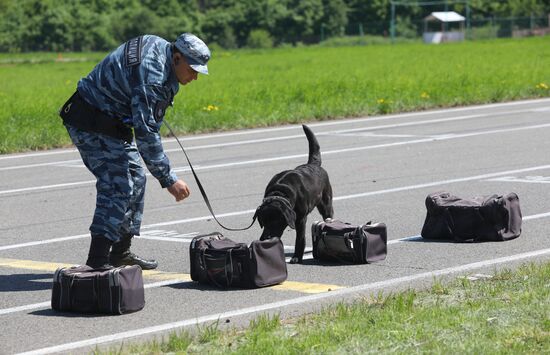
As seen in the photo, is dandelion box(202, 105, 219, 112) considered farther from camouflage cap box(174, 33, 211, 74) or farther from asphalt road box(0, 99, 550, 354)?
camouflage cap box(174, 33, 211, 74)

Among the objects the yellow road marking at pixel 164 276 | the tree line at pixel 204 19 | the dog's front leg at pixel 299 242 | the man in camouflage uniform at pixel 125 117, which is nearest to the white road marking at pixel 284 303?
the yellow road marking at pixel 164 276

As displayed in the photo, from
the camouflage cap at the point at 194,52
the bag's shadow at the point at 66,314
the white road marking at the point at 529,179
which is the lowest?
the white road marking at the point at 529,179

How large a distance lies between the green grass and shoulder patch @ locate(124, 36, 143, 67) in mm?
1998

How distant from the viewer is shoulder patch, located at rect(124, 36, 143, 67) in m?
7.82

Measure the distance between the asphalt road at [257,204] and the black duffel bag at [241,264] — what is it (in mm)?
102

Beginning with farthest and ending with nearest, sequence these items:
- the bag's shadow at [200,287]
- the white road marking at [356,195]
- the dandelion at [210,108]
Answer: the dandelion at [210,108] → the white road marking at [356,195] → the bag's shadow at [200,287]

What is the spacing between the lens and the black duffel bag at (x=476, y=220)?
31.6ft

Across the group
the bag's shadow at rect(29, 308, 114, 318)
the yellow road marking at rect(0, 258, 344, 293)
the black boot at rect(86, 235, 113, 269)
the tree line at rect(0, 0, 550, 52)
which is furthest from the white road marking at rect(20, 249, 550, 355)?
the tree line at rect(0, 0, 550, 52)

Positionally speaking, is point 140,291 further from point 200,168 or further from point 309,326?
point 200,168

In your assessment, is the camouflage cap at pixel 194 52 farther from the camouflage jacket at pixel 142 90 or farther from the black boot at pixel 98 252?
the black boot at pixel 98 252

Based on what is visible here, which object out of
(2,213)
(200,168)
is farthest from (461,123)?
(2,213)

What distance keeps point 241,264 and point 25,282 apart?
5.24 ft

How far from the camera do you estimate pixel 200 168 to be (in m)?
15.4

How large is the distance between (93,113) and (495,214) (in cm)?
344
